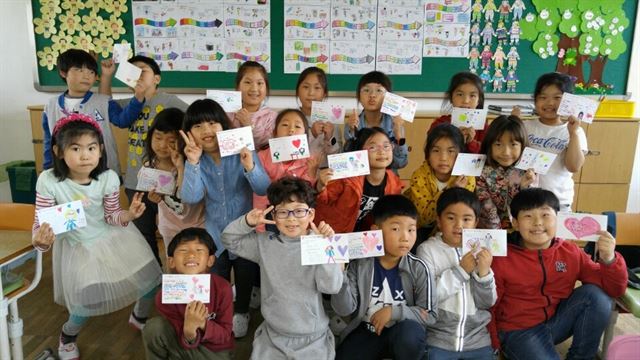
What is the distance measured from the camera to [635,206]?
4355 millimetres

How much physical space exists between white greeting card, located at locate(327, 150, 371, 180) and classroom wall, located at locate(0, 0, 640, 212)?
82.5 inches

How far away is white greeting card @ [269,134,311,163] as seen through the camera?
235 centimetres

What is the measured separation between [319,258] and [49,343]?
1.66 metres

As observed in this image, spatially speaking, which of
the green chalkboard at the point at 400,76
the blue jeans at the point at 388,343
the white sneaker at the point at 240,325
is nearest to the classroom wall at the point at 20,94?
the green chalkboard at the point at 400,76

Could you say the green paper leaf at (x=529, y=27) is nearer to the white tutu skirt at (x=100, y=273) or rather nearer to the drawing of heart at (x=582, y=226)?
the drawing of heart at (x=582, y=226)

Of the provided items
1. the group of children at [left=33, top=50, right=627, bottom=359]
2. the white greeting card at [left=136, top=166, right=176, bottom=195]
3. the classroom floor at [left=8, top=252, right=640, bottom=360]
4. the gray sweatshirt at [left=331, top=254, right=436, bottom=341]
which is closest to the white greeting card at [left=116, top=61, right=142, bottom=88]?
the group of children at [left=33, top=50, right=627, bottom=359]

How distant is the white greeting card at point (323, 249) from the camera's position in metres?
1.83

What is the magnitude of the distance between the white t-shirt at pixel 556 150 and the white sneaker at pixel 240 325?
1754 millimetres

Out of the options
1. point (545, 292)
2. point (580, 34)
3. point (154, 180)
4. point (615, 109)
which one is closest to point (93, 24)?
point (154, 180)

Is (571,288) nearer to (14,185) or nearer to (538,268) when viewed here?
(538,268)

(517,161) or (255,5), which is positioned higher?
(255,5)

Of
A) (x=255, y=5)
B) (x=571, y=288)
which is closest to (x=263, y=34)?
(x=255, y=5)

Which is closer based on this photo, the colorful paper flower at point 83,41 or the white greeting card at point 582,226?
the white greeting card at point 582,226

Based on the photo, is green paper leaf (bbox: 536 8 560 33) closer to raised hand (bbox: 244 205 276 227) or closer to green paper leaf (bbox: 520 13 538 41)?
green paper leaf (bbox: 520 13 538 41)
